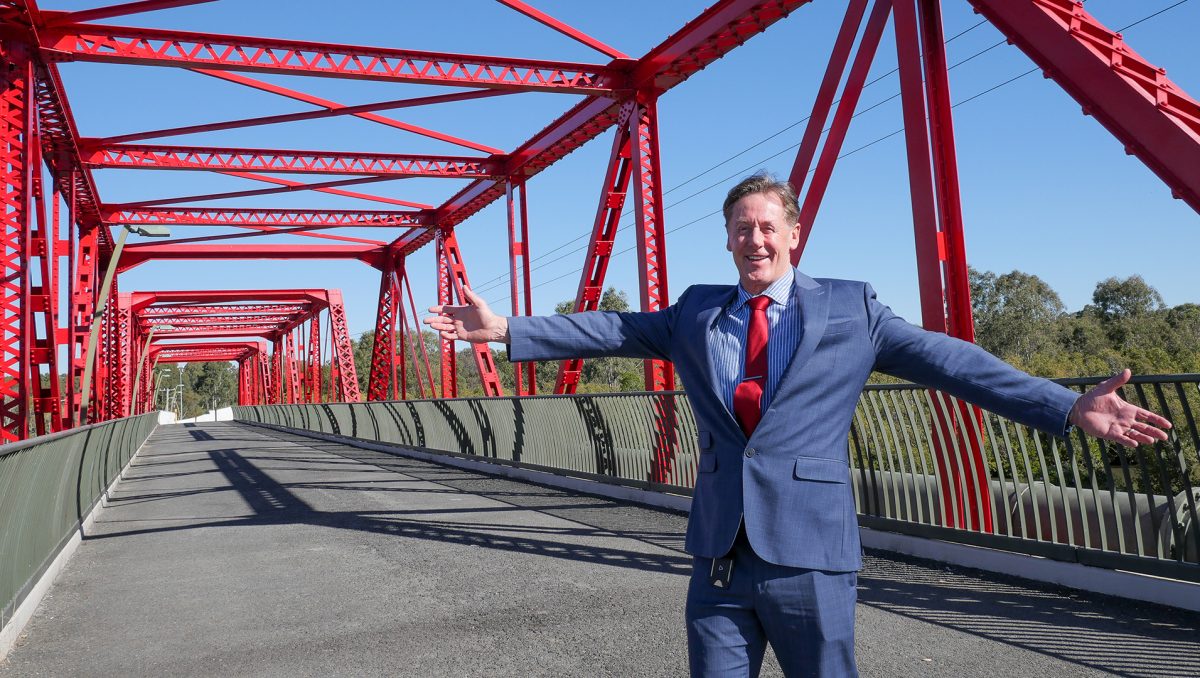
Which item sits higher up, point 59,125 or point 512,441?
point 59,125

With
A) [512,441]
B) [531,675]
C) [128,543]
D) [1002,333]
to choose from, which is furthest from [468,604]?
[1002,333]

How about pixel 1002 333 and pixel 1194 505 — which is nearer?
pixel 1194 505

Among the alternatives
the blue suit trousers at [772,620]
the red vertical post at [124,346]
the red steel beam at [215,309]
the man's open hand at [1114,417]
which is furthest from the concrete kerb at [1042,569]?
the red steel beam at [215,309]

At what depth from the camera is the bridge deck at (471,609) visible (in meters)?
4.64

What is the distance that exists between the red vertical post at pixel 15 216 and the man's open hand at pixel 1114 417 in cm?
1151

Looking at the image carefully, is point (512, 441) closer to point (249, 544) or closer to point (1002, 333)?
point (249, 544)

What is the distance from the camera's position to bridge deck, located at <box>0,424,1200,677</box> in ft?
15.2

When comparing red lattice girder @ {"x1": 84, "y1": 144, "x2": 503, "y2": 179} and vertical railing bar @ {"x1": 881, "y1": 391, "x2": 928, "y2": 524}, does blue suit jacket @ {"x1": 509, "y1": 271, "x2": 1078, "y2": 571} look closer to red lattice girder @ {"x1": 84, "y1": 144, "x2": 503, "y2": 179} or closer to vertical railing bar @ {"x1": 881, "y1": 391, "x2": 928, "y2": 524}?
Answer: vertical railing bar @ {"x1": 881, "y1": 391, "x2": 928, "y2": 524}

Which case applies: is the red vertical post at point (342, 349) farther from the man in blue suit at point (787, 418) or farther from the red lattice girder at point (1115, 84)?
the man in blue suit at point (787, 418)

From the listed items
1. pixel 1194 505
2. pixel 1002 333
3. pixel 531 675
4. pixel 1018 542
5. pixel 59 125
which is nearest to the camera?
pixel 531 675

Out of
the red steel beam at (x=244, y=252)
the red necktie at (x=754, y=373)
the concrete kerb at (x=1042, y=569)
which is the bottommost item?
the concrete kerb at (x=1042, y=569)

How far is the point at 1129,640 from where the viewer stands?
4.77 meters

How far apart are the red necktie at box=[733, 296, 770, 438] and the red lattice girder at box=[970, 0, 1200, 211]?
18.4ft

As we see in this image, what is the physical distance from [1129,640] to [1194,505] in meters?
1.08
